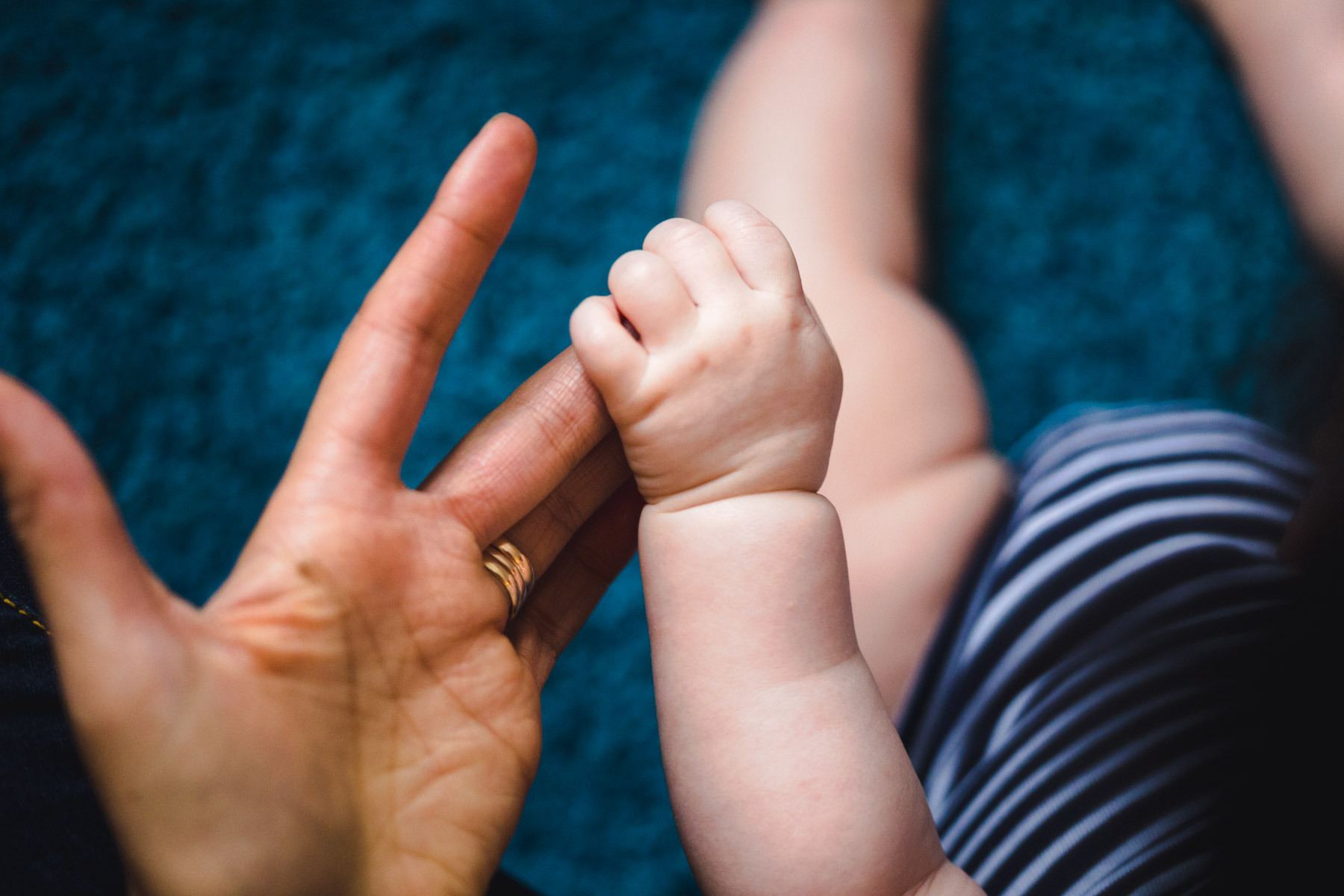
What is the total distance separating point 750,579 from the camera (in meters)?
0.46

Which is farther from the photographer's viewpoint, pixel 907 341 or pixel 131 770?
pixel 907 341

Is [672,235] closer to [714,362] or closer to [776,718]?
[714,362]

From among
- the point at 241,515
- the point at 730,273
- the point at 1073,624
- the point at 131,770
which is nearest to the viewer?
the point at 131,770

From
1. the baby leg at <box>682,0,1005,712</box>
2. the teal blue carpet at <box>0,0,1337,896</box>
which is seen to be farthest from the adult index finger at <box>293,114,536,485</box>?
the teal blue carpet at <box>0,0,1337,896</box>

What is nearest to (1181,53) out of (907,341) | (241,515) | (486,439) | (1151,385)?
(1151,385)

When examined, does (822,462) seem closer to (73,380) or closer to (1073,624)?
(1073,624)

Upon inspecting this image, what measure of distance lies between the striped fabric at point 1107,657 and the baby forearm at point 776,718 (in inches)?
5.1

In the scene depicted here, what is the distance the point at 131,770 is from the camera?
1.09 feet

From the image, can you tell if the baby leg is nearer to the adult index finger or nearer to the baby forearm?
the baby forearm

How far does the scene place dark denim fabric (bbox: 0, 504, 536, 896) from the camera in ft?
1.51

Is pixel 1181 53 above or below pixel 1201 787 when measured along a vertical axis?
above

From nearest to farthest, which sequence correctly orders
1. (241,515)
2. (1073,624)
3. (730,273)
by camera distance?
(730,273)
(1073,624)
(241,515)

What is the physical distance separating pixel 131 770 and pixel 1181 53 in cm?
114

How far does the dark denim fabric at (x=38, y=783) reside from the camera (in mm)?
461
